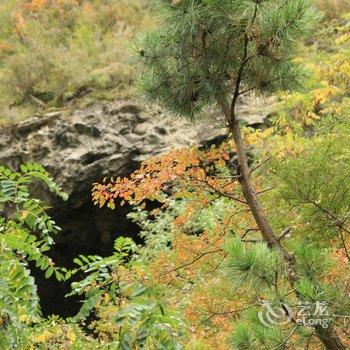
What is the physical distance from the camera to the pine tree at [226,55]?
3.70 metres

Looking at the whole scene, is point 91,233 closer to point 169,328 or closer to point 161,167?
point 161,167

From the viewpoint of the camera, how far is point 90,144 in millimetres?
11570

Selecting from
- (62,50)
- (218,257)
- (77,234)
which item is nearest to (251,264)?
(218,257)

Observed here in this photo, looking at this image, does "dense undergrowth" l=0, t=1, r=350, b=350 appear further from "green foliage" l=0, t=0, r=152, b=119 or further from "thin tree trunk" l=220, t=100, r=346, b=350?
"green foliage" l=0, t=0, r=152, b=119

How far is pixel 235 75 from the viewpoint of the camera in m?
4.47

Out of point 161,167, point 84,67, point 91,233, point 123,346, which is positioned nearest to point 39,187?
point 91,233

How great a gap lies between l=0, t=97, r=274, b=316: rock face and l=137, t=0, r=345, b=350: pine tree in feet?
21.2

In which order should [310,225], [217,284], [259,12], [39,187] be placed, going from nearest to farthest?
[259,12] < [310,225] < [217,284] < [39,187]

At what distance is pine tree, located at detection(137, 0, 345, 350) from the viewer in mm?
3701

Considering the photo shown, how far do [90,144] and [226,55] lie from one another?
25.4 feet

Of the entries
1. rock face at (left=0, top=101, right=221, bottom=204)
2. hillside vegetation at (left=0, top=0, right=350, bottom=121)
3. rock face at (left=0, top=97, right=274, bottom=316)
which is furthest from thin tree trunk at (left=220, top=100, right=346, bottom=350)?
hillside vegetation at (left=0, top=0, right=350, bottom=121)

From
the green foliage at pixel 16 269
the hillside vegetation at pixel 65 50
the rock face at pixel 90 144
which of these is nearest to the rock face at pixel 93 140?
the rock face at pixel 90 144

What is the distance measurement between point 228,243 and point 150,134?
8.71 meters

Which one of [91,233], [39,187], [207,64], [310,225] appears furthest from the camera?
[91,233]
